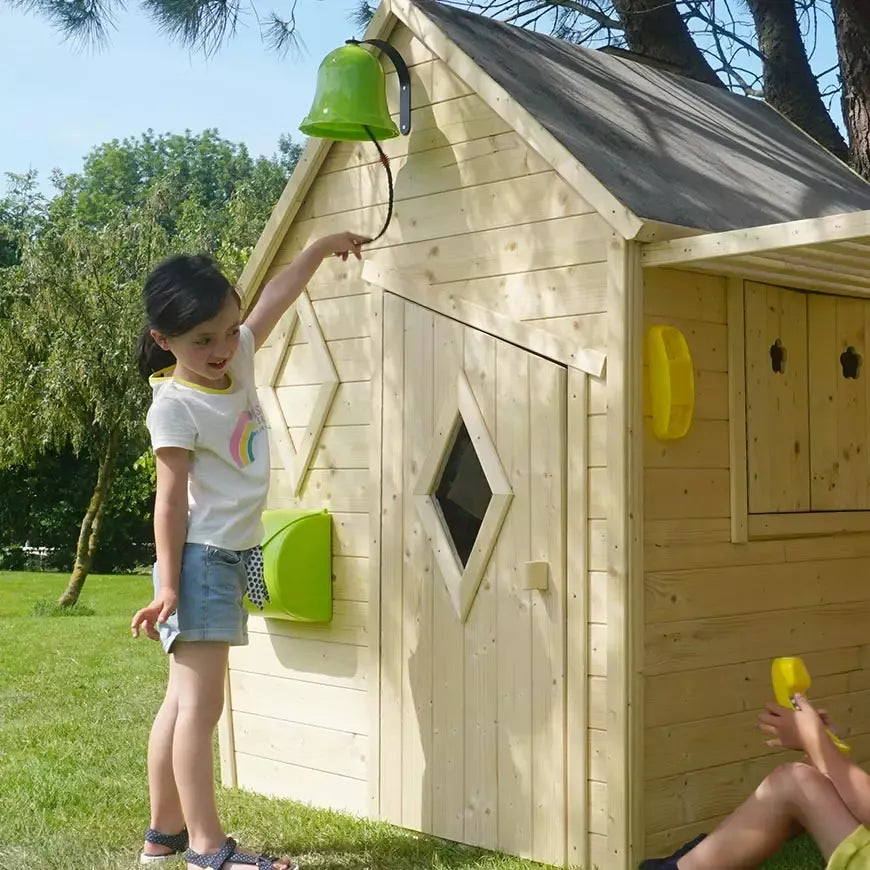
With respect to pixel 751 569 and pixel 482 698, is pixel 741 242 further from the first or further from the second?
pixel 482 698

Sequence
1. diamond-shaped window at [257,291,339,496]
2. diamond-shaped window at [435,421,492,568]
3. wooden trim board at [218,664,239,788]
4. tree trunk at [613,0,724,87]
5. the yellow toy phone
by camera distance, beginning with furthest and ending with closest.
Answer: tree trunk at [613,0,724,87], wooden trim board at [218,664,239,788], diamond-shaped window at [257,291,339,496], diamond-shaped window at [435,421,492,568], the yellow toy phone

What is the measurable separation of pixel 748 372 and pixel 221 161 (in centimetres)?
4578

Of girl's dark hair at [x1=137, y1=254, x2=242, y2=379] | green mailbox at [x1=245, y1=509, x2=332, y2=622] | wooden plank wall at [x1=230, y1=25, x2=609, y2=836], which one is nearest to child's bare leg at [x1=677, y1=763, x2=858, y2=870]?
wooden plank wall at [x1=230, y1=25, x2=609, y2=836]

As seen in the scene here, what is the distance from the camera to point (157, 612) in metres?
4.32

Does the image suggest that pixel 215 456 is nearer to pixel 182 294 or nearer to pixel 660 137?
pixel 182 294

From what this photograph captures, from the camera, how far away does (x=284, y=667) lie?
19.0 feet

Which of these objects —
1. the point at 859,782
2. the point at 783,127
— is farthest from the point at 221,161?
the point at 859,782

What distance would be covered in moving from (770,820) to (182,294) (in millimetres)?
2380

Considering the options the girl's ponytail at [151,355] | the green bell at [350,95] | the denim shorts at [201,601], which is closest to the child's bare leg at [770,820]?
the denim shorts at [201,601]

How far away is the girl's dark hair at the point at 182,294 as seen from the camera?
443 centimetres

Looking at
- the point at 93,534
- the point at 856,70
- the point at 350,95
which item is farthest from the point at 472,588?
the point at 93,534

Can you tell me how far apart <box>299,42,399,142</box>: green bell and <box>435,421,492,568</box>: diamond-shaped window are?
3.86ft

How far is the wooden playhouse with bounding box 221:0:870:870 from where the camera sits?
180 inches

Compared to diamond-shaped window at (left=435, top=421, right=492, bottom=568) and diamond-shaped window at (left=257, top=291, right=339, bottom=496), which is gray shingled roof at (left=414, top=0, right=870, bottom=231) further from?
diamond-shaped window at (left=257, top=291, right=339, bottom=496)
